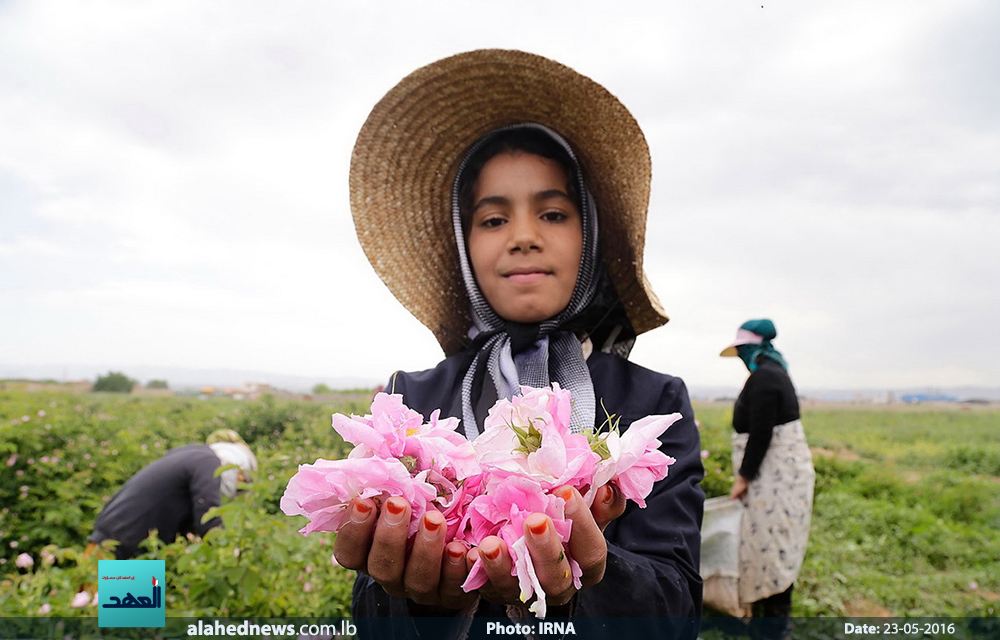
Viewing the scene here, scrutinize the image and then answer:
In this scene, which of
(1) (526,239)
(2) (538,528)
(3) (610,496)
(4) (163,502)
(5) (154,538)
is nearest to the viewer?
(2) (538,528)

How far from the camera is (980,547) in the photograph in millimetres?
6484

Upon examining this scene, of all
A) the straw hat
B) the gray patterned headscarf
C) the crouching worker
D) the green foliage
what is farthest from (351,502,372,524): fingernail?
the crouching worker

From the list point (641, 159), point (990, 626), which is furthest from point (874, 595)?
point (641, 159)

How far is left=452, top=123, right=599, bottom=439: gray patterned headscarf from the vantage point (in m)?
1.36

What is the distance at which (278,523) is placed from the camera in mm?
2301

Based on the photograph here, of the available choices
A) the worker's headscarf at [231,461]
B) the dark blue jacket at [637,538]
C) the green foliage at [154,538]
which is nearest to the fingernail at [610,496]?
the dark blue jacket at [637,538]

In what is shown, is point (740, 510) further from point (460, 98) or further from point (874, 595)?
point (460, 98)

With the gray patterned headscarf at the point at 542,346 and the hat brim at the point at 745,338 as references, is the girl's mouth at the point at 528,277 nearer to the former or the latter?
the gray patterned headscarf at the point at 542,346


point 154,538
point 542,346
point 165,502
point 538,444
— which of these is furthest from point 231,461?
point 538,444

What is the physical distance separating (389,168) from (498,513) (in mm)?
1277

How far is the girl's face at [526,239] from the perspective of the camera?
4.62ft

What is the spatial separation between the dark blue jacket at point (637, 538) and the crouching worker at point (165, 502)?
2528mm

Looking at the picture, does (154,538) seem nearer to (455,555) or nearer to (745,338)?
(455,555)

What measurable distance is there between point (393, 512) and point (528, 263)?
2.50 ft
